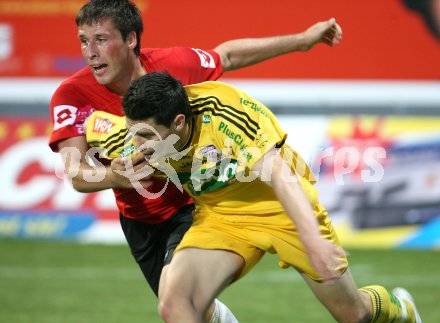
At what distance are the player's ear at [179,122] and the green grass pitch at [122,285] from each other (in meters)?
2.82

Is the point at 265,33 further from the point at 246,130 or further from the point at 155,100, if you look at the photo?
the point at 155,100

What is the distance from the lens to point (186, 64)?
18.3ft

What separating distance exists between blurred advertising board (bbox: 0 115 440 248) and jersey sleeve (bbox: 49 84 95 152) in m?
5.37

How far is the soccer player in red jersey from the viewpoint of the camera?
5.19 metres

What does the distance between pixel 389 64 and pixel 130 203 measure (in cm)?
588

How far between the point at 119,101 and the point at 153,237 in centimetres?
94

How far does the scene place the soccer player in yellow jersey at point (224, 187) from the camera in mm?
4590

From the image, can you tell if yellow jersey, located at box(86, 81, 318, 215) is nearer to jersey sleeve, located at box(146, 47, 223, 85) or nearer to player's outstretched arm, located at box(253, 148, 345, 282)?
player's outstretched arm, located at box(253, 148, 345, 282)

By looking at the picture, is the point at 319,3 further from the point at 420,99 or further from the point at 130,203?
the point at 130,203

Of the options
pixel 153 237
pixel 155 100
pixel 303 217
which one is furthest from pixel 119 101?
pixel 303 217

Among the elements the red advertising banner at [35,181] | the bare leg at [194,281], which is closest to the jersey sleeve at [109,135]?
the bare leg at [194,281]

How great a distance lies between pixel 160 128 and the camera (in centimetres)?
464

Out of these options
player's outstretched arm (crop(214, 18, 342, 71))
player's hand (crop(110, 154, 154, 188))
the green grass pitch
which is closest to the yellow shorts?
player's hand (crop(110, 154, 154, 188))

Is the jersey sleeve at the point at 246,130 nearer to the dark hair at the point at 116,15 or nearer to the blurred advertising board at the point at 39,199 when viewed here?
the dark hair at the point at 116,15
